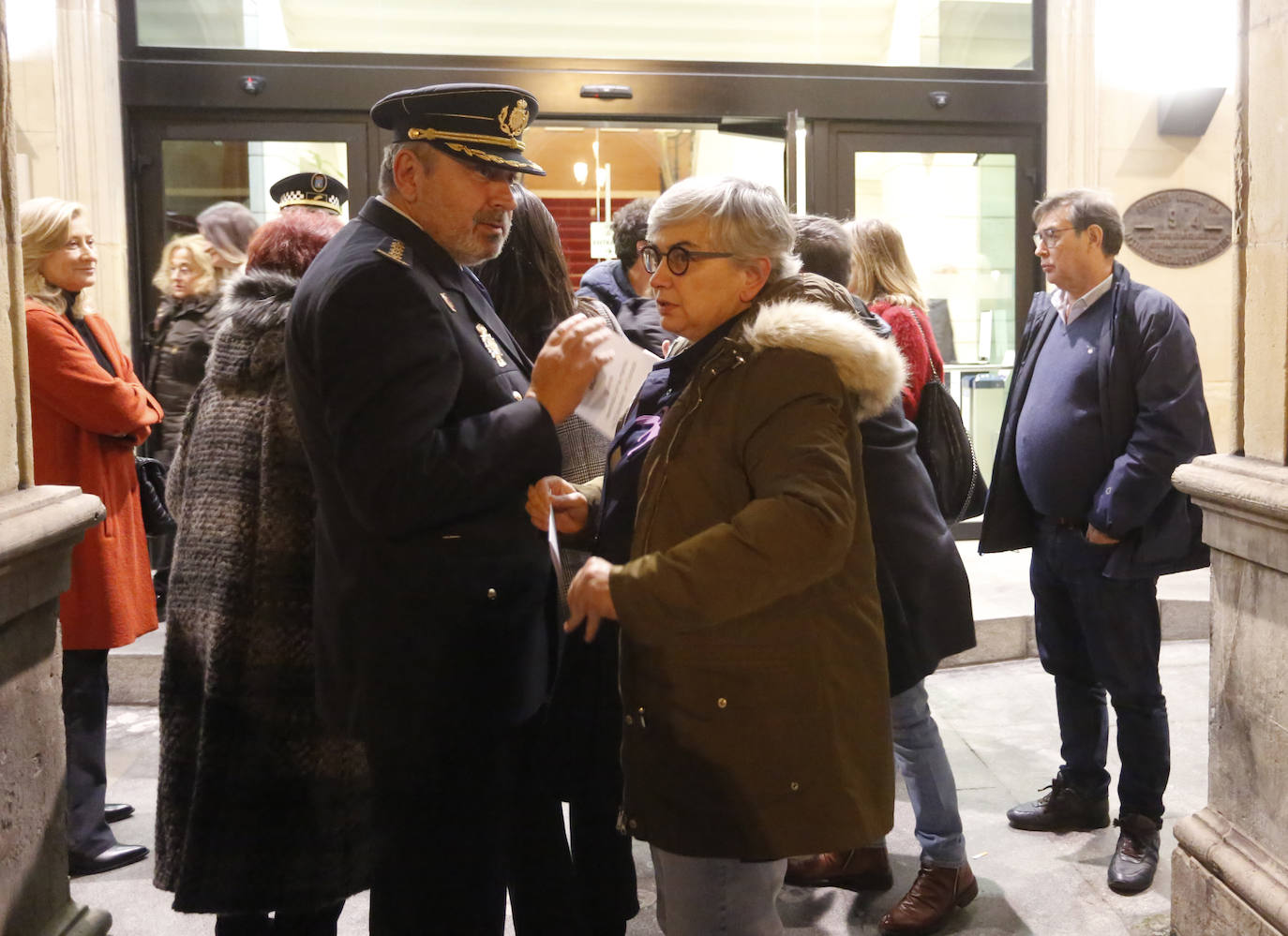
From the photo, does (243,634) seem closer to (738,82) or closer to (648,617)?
(648,617)

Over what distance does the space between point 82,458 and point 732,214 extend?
8.61ft

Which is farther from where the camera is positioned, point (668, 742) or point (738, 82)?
point (738, 82)

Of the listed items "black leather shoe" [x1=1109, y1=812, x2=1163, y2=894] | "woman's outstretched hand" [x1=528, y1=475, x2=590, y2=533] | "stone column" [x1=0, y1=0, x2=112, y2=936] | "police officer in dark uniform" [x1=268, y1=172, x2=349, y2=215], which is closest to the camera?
"woman's outstretched hand" [x1=528, y1=475, x2=590, y2=533]

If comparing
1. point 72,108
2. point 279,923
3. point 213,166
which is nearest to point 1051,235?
point 279,923

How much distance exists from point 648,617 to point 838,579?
1.20ft

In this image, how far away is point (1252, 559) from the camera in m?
2.86

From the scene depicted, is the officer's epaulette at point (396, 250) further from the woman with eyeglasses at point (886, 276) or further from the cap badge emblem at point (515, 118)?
the woman with eyeglasses at point (886, 276)

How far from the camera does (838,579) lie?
7.21 feet

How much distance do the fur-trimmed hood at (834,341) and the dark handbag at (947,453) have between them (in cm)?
163

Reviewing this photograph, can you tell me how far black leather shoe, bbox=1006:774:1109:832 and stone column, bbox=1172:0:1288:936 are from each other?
0.88m

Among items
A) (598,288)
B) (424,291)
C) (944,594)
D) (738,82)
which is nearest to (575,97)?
(738,82)

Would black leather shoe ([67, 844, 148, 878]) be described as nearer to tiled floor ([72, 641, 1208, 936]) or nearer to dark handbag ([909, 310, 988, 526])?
tiled floor ([72, 641, 1208, 936])

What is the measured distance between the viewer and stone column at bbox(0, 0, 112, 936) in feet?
8.01

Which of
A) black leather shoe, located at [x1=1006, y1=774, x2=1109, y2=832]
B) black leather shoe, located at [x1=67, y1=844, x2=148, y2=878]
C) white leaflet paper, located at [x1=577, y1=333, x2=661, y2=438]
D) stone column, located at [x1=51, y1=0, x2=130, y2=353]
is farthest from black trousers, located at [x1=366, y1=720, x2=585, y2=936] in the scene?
stone column, located at [x1=51, y1=0, x2=130, y2=353]
